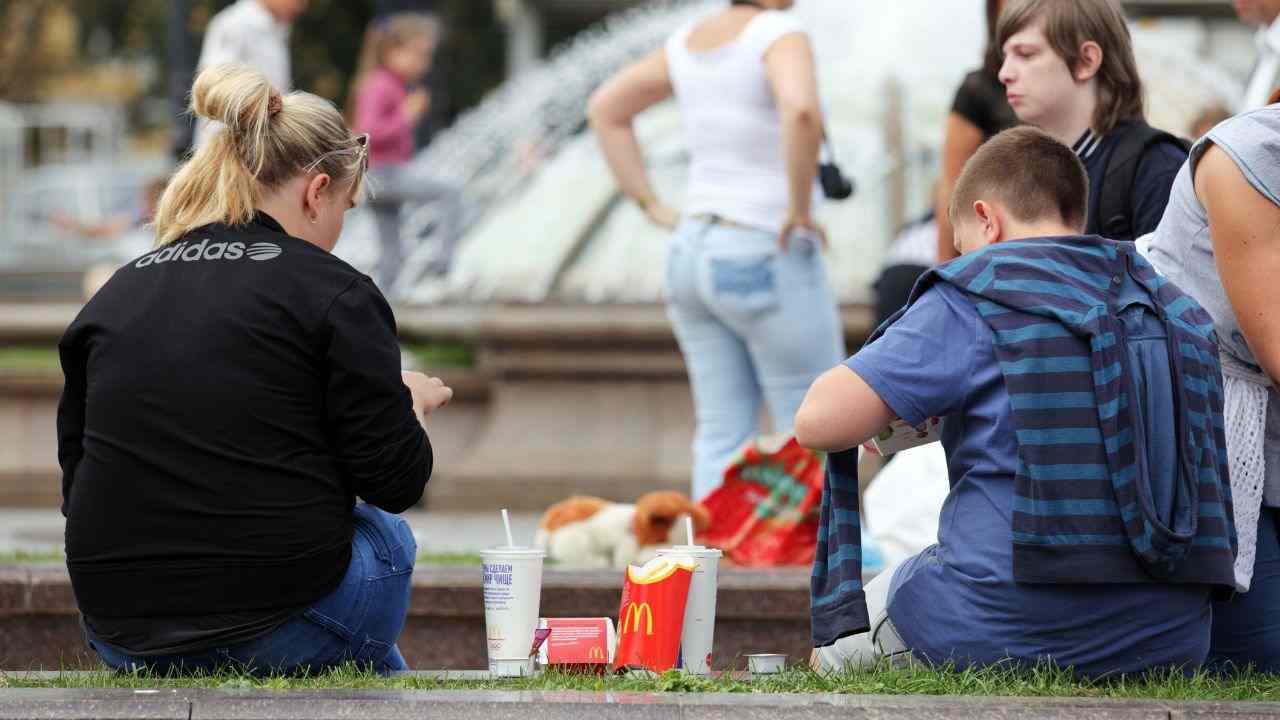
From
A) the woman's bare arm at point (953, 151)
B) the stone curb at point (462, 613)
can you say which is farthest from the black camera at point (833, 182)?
the stone curb at point (462, 613)

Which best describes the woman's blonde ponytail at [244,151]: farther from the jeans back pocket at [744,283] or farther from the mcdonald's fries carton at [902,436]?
the jeans back pocket at [744,283]

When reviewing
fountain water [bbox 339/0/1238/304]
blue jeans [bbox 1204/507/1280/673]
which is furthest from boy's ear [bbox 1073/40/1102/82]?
fountain water [bbox 339/0/1238/304]

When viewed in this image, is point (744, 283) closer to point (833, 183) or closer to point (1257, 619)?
point (833, 183)

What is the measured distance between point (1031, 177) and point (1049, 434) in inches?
19.8

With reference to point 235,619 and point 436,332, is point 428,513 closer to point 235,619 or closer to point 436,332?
point 436,332

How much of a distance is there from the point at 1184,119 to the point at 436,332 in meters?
4.54

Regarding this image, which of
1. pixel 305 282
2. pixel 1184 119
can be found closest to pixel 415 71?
pixel 1184 119

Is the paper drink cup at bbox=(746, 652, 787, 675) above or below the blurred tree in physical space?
above

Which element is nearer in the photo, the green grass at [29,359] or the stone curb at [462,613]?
the stone curb at [462,613]

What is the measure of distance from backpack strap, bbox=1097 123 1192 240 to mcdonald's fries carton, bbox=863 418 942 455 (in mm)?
1086

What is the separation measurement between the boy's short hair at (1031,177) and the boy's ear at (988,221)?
0.02 m

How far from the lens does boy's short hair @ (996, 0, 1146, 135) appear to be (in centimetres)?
443

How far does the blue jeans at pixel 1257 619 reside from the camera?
151 inches

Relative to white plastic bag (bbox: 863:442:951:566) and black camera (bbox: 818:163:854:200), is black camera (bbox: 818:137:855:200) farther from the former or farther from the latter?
white plastic bag (bbox: 863:442:951:566)
